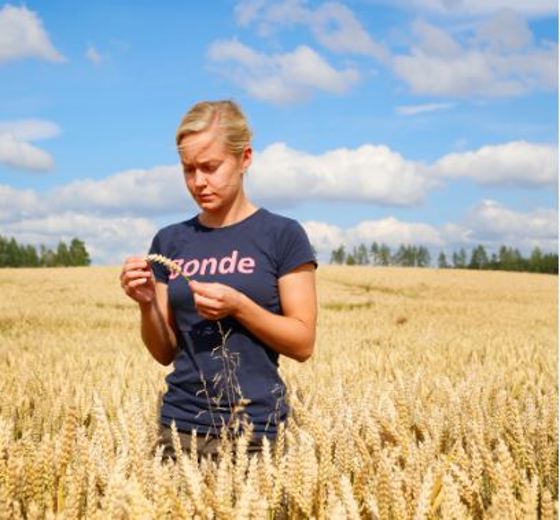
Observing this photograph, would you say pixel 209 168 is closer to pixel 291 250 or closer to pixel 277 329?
pixel 291 250

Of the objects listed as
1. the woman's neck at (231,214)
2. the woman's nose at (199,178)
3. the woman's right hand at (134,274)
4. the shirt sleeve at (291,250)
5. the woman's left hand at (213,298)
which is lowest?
the woman's left hand at (213,298)

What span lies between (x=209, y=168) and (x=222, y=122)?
0.53 feet

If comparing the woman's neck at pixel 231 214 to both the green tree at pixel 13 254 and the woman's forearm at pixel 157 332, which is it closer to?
the woman's forearm at pixel 157 332

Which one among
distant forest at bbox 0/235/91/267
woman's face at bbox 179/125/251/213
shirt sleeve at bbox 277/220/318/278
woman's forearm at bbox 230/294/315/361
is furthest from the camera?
distant forest at bbox 0/235/91/267

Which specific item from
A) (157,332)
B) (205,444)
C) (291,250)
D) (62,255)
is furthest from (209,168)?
(62,255)

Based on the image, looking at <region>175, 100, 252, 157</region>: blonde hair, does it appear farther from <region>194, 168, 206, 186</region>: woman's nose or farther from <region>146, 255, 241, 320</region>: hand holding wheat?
<region>146, 255, 241, 320</region>: hand holding wheat

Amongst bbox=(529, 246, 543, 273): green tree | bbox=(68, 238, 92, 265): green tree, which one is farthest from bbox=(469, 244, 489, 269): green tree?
bbox=(68, 238, 92, 265): green tree

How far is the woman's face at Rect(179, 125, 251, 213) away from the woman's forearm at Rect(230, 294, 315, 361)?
1.30 feet

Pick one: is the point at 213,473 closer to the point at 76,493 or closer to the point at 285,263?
the point at 76,493

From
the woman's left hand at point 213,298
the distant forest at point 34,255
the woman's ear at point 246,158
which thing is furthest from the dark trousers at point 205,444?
the distant forest at point 34,255

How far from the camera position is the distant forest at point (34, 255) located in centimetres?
9888

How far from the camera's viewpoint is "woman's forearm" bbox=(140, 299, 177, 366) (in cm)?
280

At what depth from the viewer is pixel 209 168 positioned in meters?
2.64

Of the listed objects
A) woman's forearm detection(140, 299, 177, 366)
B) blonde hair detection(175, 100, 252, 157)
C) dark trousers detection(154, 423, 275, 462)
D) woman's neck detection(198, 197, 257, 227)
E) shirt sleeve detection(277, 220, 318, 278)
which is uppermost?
blonde hair detection(175, 100, 252, 157)
